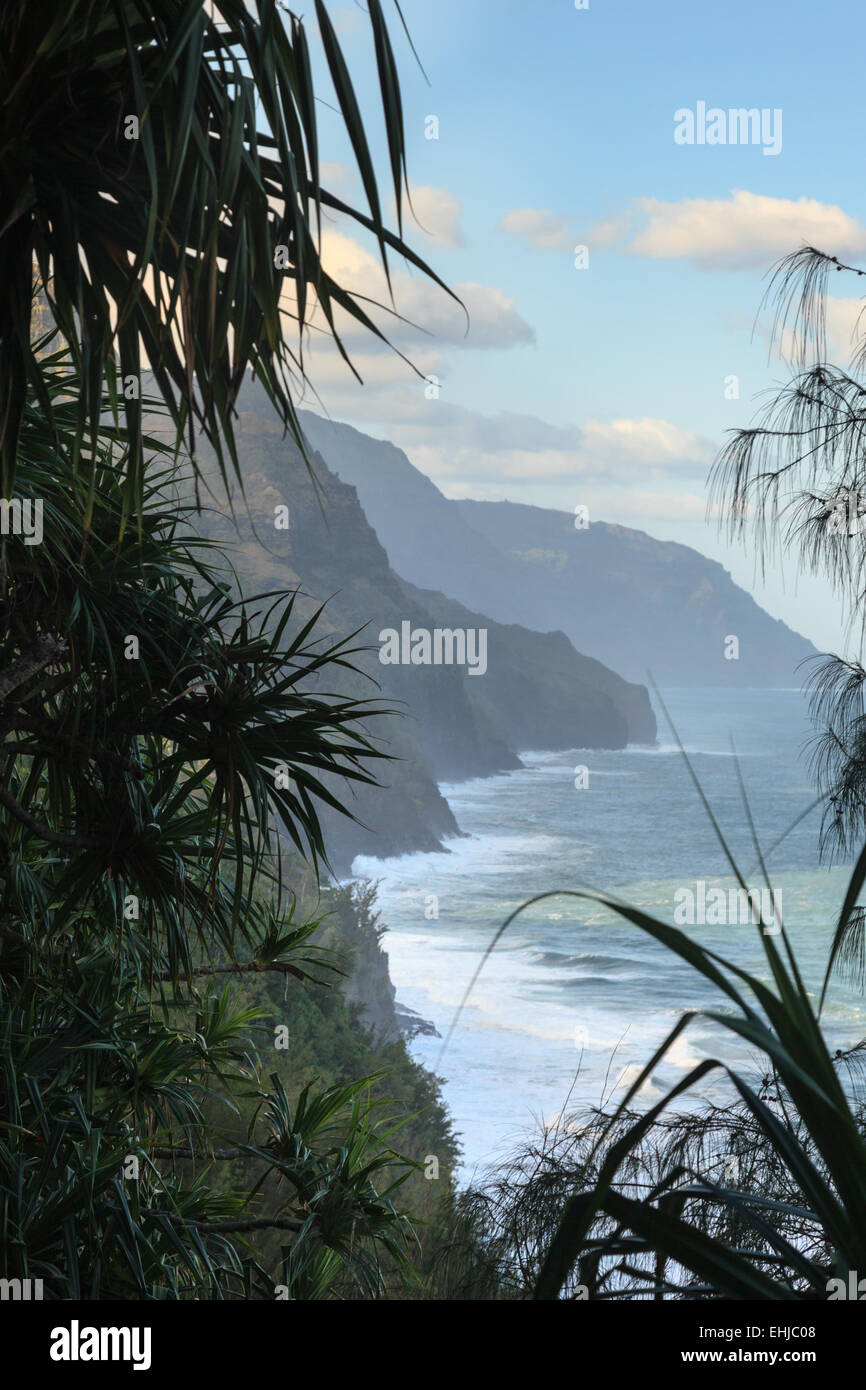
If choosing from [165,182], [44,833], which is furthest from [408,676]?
[165,182]

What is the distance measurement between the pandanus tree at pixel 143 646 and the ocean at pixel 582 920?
24.3 ft

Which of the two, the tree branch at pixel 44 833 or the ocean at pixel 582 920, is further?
the ocean at pixel 582 920

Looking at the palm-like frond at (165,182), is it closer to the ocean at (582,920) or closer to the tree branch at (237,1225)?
the tree branch at (237,1225)

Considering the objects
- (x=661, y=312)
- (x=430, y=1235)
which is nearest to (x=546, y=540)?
(x=661, y=312)

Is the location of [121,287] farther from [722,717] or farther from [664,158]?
[664,158]

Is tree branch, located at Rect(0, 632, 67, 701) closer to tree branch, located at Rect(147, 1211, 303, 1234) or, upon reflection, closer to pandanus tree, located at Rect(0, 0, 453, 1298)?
pandanus tree, located at Rect(0, 0, 453, 1298)

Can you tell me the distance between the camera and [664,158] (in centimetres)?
5616

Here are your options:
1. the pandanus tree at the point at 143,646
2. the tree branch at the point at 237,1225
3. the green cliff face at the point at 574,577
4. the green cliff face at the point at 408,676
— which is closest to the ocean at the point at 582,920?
the green cliff face at the point at 408,676

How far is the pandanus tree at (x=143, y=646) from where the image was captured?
1199 millimetres

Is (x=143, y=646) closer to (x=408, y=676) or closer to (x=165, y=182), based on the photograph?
(x=165, y=182)

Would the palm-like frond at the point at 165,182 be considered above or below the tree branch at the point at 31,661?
above

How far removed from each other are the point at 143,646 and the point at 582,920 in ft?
97.9

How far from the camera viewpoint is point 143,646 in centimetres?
220

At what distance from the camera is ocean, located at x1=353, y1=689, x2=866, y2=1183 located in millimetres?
20812
